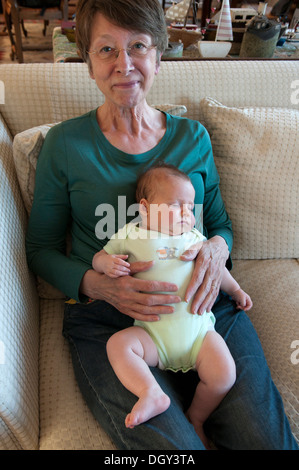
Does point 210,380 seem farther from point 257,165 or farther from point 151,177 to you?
point 257,165

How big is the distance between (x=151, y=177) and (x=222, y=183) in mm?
419

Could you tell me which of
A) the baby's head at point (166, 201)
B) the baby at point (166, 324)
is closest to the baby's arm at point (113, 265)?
the baby at point (166, 324)

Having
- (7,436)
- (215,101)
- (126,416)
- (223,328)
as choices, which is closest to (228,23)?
(215,101)

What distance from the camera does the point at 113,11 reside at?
0.97 metres

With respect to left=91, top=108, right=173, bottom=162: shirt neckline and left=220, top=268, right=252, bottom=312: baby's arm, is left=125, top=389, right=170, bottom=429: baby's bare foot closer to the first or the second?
left=220, top=268, right=252, bottom=312: baby's arm

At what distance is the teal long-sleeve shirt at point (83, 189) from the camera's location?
1.06m

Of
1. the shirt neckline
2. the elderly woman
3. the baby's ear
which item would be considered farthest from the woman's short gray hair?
the baby's ear

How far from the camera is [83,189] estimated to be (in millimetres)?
1066

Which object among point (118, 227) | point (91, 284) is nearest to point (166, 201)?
point (118, 227)

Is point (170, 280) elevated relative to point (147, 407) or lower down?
elevated

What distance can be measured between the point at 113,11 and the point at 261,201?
74cm

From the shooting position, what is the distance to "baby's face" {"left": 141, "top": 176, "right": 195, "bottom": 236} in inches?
38.1

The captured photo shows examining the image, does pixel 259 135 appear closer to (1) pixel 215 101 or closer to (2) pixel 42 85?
(1) pixel 215 101

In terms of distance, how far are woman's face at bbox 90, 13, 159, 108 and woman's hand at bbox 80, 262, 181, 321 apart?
1.53 ft
